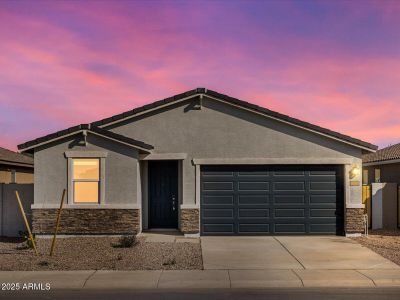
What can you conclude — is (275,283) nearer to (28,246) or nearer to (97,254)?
(97,254)

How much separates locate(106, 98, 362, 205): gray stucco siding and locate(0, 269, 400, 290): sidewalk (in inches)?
244

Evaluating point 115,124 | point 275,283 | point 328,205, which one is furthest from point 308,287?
point 115,124

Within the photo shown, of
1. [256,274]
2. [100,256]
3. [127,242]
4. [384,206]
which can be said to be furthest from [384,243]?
[100,256]

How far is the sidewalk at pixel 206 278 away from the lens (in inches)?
394

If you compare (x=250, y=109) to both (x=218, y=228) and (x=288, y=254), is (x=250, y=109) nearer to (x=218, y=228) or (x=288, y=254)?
(x=218, y=228)

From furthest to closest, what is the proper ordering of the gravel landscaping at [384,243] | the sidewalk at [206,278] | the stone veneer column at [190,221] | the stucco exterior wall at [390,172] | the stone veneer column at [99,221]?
the stucco exterior wall at [390,172]
the stone veneer column at [190,221]
the stone veneer column at [99,221]
the gravel landscaping at [384,243]
the sidewalk at [206,278]

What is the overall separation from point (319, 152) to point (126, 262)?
8.37 meters

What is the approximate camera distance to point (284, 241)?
1579 centimetres

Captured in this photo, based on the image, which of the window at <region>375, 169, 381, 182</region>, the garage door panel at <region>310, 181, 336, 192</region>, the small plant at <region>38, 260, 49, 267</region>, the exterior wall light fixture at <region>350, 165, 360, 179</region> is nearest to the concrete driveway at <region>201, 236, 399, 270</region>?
the garage door panel at <region>310, 181, 336, 192</region>

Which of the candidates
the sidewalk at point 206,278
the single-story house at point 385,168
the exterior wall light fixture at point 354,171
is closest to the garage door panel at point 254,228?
the exterior wall light fixture at point 354,171

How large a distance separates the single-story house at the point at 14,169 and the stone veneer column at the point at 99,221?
8.16 meters

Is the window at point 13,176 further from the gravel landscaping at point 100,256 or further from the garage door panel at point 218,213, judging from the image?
the garage door panel at point 218,213

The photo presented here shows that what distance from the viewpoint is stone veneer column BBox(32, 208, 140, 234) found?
16.1 meters

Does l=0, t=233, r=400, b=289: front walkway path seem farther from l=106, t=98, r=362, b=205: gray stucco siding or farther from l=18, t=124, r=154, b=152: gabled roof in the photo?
l=18, t=124, r=154, b=152: gabled roof
